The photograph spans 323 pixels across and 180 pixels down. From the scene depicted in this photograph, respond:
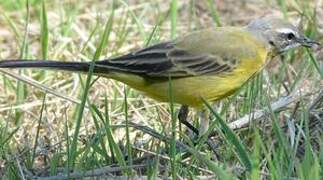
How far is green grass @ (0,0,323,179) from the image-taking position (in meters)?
4.06

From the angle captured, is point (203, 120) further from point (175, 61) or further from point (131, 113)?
point (131, 113)

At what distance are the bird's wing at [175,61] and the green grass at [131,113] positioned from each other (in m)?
0.17

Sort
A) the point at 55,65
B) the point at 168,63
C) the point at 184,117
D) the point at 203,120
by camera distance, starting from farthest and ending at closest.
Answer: the point at 184,117 → the point at 203,120 → the point at 168,63 → the point at 55,65

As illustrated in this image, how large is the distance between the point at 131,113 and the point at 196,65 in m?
0.98

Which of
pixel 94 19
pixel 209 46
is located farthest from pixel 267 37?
pixel 94 19

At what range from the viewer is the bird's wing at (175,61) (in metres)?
4.64

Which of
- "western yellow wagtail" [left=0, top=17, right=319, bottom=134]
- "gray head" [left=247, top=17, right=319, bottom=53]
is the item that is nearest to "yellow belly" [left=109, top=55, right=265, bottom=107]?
"western yellow wagtail" [left=0, top=17, right=319, bottom=134]

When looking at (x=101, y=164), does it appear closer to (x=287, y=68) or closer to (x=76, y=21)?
(x=287, y=68)

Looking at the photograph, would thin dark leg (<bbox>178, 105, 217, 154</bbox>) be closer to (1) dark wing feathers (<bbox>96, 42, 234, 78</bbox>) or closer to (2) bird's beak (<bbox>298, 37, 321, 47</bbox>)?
(1) dark wing feathers (<bbox>96, 42, 234, 78</bbox>)

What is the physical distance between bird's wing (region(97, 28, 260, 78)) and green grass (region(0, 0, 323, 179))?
0.55 ft

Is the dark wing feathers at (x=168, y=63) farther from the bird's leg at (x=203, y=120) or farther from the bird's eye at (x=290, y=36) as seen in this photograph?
the bird's eye at (x=290, y=36)

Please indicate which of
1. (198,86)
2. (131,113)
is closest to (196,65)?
(198,86)

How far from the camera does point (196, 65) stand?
4.80m

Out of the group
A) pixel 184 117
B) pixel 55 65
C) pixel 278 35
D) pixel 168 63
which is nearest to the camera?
pixel 55 65
